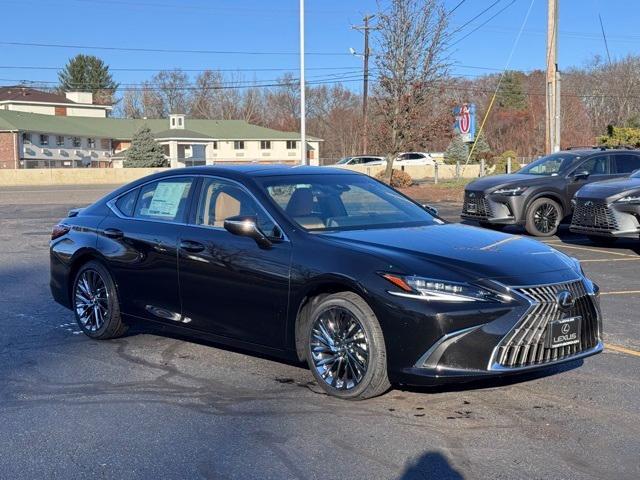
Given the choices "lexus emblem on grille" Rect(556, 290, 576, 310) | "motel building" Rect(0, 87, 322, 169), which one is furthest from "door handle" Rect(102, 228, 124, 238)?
"motel building" Rect(0, 87, 322, 169)

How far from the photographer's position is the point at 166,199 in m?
6.79

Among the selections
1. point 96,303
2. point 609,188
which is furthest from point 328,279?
point 609,188

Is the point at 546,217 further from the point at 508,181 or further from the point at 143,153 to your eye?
the point at 143,153

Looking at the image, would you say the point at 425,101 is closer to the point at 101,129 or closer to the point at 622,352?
the point at 622,352

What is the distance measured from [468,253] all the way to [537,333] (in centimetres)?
71

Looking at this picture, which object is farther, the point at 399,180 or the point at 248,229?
the point at 399,180

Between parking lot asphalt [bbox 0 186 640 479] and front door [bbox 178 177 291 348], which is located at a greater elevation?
front door [bbox 178 177 291 348]

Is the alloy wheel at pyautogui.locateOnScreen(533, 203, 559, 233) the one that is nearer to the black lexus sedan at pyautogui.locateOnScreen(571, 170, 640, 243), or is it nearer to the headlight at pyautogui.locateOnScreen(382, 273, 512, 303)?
the black lexus sedan at pyautogui.locateOnScreen(571, 170, 640, 243)

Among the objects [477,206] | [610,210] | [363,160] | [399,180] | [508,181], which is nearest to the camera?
[610,210]

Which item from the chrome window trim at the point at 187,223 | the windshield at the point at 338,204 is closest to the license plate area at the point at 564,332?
the windshield at the point at 338,204

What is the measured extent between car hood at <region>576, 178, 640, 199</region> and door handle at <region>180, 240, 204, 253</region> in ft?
28.1

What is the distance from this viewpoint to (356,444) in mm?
4559

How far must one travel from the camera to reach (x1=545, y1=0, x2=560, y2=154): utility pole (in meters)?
24.3

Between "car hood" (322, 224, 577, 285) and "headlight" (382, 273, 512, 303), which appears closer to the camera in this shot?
"headlight" (382, 273, 512, 303)
